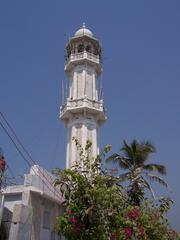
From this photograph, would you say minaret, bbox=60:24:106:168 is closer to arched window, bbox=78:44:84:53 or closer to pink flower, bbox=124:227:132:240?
arched window, bbox=78:44:84:53

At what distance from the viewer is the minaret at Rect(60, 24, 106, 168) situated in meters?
30.3

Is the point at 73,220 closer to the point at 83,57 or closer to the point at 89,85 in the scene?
the point at 89,85

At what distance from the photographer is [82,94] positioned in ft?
104

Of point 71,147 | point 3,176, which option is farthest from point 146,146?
point 3,176

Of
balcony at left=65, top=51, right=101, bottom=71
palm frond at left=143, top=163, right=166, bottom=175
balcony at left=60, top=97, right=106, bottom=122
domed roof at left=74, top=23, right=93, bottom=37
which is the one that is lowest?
palm frond at left=143, top=163, right=166, bottom=175

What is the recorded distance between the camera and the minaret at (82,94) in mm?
30297

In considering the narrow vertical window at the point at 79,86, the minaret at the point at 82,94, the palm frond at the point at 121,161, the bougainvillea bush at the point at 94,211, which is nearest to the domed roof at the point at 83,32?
the minaret at the point at 82,94

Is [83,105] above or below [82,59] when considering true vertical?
below

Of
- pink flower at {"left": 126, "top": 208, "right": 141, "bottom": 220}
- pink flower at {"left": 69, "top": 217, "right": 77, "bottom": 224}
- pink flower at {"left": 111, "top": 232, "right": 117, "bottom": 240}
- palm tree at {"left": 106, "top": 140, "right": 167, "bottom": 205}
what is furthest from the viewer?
palm tree at {"left": 106, "top": 140, "right": 167, "bottom": 205}

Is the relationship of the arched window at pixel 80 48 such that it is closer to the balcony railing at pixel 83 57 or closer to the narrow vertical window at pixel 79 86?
the balcony railing at pixel 83 57

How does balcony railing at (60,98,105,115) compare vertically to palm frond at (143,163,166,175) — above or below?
above

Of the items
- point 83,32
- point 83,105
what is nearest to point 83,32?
point 83,32

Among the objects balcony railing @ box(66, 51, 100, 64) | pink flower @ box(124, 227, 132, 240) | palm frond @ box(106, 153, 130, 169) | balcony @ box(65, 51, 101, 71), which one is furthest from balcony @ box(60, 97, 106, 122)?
pink flower @ box(124, 227, 132, 240)

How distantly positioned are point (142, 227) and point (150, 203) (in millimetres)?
4898
